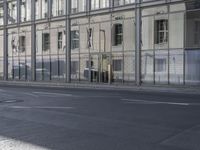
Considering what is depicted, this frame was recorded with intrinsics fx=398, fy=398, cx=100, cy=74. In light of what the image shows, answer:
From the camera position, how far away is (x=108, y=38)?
35.9 m

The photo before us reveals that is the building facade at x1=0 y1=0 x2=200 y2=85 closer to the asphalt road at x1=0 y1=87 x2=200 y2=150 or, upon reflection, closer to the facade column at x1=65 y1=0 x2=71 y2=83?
the facade column at x1=65 y1=0 x2=71 y2=83

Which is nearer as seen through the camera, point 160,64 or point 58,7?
point 160,64

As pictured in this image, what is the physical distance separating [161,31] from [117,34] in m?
4.84

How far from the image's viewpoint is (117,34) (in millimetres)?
35250

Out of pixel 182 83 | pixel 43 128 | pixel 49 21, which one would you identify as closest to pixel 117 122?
pixel 43 128

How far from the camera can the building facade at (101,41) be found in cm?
3064

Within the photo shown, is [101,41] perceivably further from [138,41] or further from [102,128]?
[102,128]

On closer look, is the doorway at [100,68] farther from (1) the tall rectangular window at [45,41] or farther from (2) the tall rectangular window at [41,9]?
(2) the tall rectangular window at [41,9]

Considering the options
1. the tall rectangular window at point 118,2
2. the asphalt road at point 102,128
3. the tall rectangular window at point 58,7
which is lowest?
the asphalt road at point 102,128

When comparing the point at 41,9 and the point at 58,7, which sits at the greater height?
the point at 41,9

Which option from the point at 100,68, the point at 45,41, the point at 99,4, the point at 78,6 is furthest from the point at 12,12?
the point at 100,68

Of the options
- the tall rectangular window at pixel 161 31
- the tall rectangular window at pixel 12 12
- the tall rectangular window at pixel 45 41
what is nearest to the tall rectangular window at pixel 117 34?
the tall rectangular window at pixel 161 31

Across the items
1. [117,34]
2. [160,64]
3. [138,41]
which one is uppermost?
[117,34]

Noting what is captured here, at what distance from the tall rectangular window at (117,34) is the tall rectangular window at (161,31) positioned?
391cm
